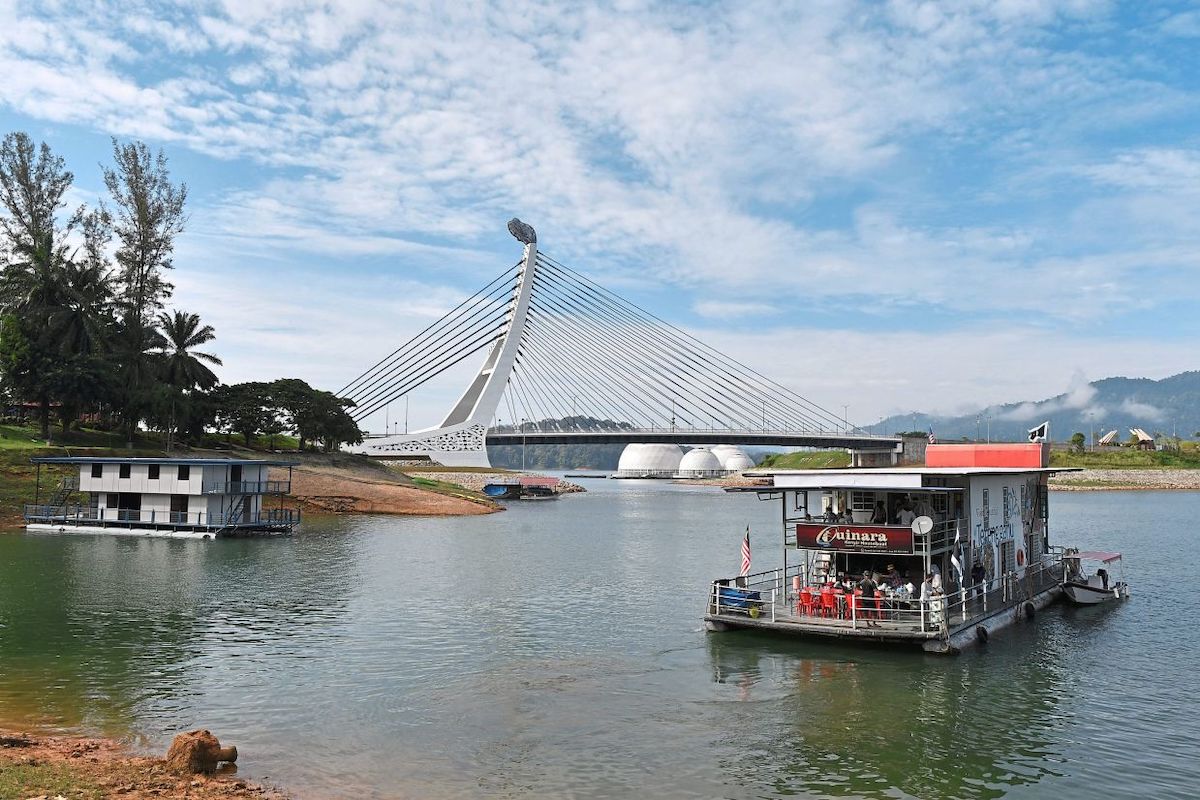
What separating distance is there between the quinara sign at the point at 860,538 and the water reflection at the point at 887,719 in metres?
3.15

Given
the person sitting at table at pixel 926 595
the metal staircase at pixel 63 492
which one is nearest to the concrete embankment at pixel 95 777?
the person sitting at table at pixel 926 595

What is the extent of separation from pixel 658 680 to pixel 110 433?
7935 cm

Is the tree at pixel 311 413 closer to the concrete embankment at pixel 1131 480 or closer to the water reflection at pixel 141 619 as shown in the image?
the water reflection at pixel 141 619

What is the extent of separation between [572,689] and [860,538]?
10.6 meters

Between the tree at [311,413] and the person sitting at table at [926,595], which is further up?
the tree at [311,413]

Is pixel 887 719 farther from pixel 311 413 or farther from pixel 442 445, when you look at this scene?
pixel 442 445

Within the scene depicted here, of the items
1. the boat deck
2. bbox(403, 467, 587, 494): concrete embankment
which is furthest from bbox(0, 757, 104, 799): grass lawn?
bbox(403, 467, 587, 494): concrete embankment

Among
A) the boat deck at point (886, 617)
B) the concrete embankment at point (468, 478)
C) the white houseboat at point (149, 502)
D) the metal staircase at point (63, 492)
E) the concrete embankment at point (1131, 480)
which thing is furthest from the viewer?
the concrete embankment at point (1131, 480)

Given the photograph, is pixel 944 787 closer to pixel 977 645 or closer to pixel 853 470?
pixel 977 645

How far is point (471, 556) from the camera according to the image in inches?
2055

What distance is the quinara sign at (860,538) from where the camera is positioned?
27.1 metres

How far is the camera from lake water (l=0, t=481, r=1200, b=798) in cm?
1738

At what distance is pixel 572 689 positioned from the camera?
2322cm

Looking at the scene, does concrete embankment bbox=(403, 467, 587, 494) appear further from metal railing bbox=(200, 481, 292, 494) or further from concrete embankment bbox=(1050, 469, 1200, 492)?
concrete embankment bbox=(1050, 469, 1200, 492)
